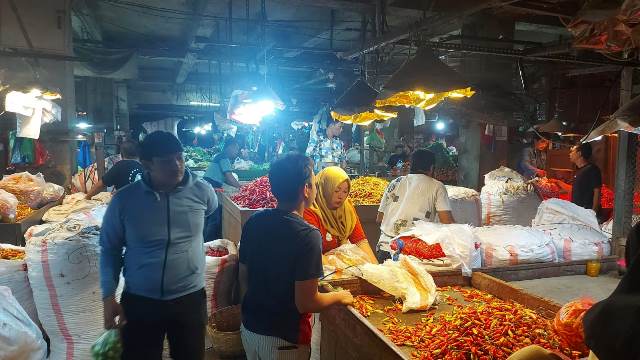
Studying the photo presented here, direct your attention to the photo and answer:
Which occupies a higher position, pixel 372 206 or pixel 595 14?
pixel 595 14

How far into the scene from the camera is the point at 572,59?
211 inches

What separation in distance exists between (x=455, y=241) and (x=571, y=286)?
1.07 m

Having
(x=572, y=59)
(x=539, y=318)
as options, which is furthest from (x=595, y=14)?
(x=572, y=59)

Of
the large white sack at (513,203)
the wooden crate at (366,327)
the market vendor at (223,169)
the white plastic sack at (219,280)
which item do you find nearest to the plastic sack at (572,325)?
the wooden crate at (366,327)

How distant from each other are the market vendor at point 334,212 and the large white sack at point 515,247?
3.78ft

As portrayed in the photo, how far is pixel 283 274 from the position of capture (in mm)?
2430

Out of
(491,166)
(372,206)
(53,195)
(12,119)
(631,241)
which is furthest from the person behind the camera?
(491,166)

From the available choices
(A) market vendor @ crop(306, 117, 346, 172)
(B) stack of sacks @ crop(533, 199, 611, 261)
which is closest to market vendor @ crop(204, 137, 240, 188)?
(A) market vendor @ crop(306, 117, 346, 172)

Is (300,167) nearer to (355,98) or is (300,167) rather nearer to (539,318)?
(539,318)

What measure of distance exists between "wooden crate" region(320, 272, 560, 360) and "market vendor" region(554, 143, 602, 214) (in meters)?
3.67

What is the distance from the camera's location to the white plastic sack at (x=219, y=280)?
4.47 m

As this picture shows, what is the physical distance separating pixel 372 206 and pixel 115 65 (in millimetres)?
6319

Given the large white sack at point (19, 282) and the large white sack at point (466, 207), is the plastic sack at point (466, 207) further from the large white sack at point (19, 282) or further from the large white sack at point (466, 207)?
the large white sack at point (19, 282)

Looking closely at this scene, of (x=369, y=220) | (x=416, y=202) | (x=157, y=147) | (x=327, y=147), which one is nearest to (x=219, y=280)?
(x=157, y=147)
